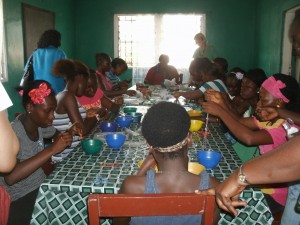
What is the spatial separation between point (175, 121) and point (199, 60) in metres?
2.75

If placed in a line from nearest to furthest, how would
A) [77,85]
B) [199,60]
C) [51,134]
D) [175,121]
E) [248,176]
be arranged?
[248,176] → [175,121] → [51,134] → [77,85] → [199,60]

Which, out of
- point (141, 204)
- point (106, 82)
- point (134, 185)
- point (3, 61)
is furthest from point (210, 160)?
point (3, 61)

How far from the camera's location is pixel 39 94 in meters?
1.97

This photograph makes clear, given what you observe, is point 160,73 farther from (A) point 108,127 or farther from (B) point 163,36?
(A) point 108,127

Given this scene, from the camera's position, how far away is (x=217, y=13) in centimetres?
831

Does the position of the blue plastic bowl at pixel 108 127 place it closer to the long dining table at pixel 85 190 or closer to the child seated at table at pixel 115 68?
the long dining table at pixel 85 190

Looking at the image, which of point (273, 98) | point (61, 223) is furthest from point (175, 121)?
point (273, 98)

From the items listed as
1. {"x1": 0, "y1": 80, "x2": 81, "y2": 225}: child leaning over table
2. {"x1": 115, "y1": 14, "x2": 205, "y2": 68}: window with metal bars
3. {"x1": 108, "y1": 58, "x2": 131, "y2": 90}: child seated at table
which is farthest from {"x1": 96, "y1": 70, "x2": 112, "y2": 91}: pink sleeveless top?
{"x1": 115, "y1": 14, "x2": 205, "y2": 68}: window with metal bars

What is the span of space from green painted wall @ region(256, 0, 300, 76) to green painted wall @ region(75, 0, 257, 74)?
37 centimetres

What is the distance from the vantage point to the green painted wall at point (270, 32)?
650cm

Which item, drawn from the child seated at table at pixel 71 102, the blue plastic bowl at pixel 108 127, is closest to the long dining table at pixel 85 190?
the blue plastic bowl at pixel 108 127

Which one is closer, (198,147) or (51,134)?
(198,147)

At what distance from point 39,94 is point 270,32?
6.47 meters

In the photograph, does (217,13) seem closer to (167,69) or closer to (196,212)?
(167,69)
